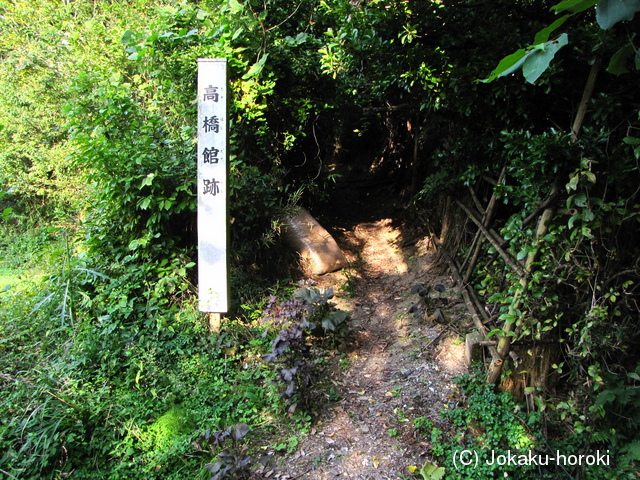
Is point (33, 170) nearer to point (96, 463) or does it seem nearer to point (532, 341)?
point (96, 463)

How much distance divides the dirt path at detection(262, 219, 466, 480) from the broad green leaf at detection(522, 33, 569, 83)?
279 centimetres

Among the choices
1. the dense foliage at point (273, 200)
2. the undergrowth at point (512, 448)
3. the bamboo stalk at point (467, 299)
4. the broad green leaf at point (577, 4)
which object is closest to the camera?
the broad green leaf at point (577, 4)

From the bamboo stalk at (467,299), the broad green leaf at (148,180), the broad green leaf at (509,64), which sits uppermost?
the broad green leaf at (509,64)

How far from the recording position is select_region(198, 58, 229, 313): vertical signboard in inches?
156

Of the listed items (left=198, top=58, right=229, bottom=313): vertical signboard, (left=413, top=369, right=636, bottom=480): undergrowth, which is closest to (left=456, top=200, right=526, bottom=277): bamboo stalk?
(left=413, top=369, right=636, bottom=480): undergrowth

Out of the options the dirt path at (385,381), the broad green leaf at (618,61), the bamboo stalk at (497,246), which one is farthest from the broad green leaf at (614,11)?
the dirt path at (385,381)

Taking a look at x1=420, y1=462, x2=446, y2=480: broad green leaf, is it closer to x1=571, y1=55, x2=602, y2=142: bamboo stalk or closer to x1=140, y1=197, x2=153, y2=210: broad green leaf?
x1=571, y1=55, x2=602, y2=142: bamboo stalk

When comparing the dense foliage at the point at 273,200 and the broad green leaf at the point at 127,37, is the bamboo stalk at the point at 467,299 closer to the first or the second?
the dense foliage at the point at 273,200

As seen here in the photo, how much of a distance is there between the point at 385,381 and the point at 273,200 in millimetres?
2384

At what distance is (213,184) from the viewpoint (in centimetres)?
400

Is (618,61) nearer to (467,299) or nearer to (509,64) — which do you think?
(509,64)

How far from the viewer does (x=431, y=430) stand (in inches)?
127

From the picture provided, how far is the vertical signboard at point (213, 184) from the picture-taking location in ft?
13.0

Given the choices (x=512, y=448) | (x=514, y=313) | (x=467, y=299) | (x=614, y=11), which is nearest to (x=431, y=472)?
(x=512, y=448)
